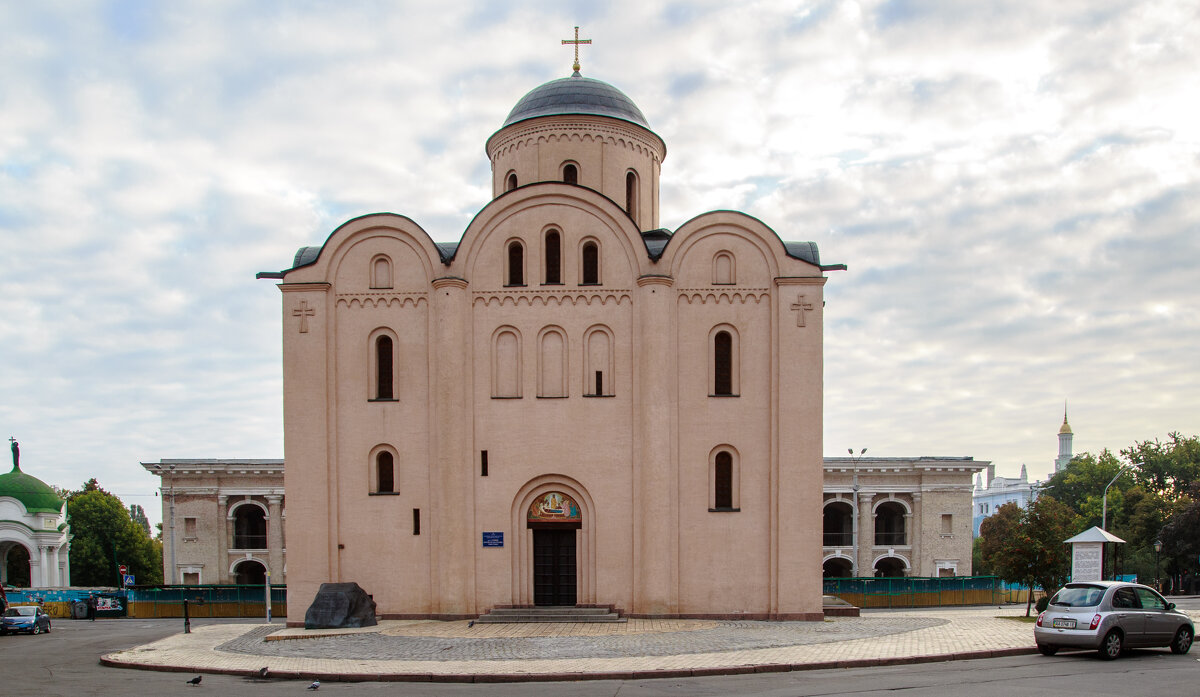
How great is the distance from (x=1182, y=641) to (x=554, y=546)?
1400 centimetres

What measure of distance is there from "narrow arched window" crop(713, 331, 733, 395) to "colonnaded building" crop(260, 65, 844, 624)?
60 millimetres

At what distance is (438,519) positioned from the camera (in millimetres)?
23781

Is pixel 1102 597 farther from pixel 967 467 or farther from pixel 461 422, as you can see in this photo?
pixel 967 467

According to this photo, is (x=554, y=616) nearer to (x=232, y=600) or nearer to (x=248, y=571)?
(x=232, y=600)

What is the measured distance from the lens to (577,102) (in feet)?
94.1

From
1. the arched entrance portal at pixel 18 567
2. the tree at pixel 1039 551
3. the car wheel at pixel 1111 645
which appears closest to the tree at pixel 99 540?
the arched entrance portal at pixel 18 567

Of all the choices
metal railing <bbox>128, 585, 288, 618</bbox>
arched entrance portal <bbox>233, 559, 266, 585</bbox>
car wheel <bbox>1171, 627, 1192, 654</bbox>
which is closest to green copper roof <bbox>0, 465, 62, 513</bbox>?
arched entrance portal <bbox>233, 559, 266, 585</bbox>

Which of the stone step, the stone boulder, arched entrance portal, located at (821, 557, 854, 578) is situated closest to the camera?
the stone boulder

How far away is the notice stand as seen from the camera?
22.2 metres

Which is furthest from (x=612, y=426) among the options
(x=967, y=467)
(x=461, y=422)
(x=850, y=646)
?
(x=967, y=467)

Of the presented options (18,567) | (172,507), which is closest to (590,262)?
(172,507)

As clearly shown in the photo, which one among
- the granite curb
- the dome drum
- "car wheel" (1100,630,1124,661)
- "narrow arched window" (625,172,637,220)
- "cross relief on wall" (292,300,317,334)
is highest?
the dome drum

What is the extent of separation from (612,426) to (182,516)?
35295mm

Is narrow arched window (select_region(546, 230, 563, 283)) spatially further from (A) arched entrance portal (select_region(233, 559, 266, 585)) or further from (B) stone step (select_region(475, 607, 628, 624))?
(A) arched entrance portal (select_region(233, 559, 266, 585))
